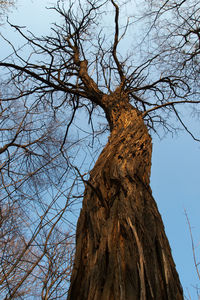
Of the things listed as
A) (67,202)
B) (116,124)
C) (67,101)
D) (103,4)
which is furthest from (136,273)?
(103,4)

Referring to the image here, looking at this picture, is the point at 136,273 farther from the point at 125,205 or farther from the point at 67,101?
the point at 67,101

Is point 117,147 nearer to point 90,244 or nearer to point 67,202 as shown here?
point 67,202

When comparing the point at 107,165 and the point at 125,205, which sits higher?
the point at 107,165

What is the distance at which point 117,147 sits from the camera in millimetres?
1764

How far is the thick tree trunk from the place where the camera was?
0.84 m

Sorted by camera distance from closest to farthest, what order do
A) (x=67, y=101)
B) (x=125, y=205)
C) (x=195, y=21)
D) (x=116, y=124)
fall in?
(x=125, y=205), (x=116, y=124), (x=195, y=21), (x=67, y=101)

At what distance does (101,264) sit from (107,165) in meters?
0.76

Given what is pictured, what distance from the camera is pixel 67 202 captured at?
4.09 feet

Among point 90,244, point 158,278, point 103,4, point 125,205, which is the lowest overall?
point 158,278

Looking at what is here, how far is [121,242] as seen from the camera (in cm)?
101

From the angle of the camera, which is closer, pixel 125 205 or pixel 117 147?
pixel 125 205

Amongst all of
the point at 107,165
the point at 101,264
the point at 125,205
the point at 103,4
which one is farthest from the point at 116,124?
the point at 103,4

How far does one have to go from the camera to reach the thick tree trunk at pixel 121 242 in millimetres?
835

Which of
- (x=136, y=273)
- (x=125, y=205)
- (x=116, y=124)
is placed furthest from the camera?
(x=116, y=124)
